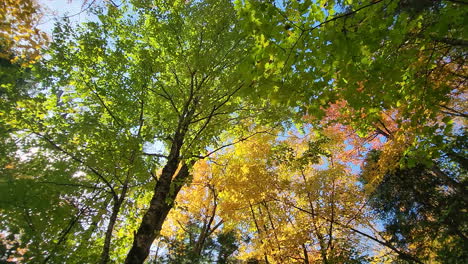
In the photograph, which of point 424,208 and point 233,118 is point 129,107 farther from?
point 424,208

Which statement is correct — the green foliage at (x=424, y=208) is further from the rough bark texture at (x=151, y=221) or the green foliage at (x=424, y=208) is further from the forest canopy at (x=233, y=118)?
the rough bark texture at (x=151, y=221)

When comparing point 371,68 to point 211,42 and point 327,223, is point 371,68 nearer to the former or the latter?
point 211,42

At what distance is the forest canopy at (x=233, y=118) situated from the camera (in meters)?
2.91

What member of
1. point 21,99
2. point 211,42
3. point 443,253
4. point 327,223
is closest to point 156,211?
point 21,99

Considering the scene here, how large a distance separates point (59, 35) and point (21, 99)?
1584 millimetres

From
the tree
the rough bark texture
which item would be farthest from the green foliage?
the rough bark texture

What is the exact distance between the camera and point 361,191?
27.6 ft

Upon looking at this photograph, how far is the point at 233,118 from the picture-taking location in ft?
18.8

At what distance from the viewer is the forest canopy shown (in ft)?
9.55

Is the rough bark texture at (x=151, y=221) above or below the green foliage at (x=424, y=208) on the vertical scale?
below

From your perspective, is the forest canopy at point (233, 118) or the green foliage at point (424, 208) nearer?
the forest canopy at point (233, 118)

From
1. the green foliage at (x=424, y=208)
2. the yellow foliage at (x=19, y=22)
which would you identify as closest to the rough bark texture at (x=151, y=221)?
the yellow foliage at (x=19, y=22)

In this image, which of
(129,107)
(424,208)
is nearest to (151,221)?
(129,107)

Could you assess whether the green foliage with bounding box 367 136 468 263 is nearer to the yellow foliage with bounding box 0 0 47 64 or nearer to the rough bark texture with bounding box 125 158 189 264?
the rough bark texture with bounding box 125 158 189 264
